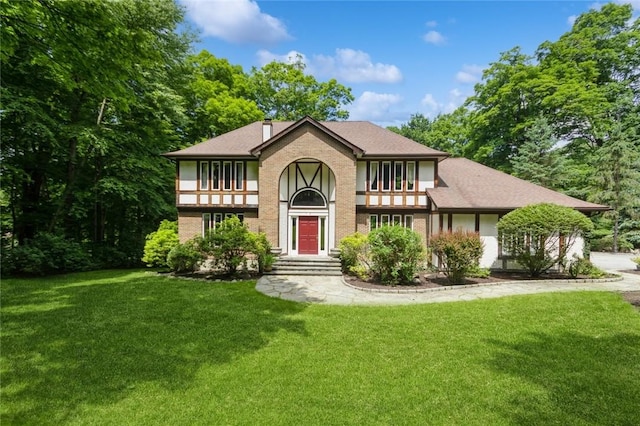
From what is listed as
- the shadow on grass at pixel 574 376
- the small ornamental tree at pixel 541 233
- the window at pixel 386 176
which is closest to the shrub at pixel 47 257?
the window at pixel 386 176

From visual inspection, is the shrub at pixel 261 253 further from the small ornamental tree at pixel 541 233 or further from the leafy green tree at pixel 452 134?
the leafy green tree at pixel 452 134

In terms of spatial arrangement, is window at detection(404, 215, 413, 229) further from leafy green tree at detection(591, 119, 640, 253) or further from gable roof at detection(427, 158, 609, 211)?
leafy green tree at detection(591, 119, 640, 253)

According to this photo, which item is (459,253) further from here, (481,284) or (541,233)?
(541,233)

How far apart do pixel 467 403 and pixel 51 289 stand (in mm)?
13350

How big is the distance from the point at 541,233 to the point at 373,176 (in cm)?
769

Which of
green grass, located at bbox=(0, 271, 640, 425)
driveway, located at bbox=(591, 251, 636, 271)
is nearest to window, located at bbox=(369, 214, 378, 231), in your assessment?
green grass, located at bbox=(0, 271, 640, 425)

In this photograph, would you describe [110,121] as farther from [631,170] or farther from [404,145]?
[631,170]

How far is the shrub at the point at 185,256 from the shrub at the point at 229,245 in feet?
1.21

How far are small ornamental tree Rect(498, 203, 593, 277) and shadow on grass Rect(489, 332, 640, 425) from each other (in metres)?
6.32

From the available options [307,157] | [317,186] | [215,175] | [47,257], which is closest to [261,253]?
[317,186]

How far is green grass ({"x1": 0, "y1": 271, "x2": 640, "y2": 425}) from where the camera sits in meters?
4.18

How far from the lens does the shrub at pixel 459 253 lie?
1175cm

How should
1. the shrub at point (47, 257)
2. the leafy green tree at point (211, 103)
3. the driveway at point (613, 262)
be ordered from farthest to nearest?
the leafy green tree at point (211, 103) → the driveway at point (613, 262) → the shrub at point (47, 257)

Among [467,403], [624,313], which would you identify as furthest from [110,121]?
[624,313]
